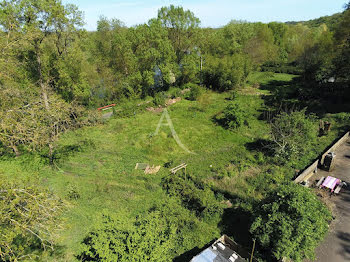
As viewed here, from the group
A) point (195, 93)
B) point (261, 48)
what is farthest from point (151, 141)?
point (261, 48)

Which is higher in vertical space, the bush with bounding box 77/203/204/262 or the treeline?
the treeline

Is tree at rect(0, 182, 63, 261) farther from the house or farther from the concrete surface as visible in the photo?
the concrete surface

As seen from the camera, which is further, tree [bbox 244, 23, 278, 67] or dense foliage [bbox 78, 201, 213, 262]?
tree [bbox 244, 23, 278, 67]

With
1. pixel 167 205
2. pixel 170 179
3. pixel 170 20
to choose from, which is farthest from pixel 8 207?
pixel 170 20

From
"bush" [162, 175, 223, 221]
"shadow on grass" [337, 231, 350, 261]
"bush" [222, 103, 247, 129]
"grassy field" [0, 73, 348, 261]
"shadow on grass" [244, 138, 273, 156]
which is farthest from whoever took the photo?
"bush" [222, 103, 247, 129]

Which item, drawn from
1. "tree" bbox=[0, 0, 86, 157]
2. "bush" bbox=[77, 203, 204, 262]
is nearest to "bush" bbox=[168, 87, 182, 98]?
"tree" bbox=[0, 0, 86, 157]
